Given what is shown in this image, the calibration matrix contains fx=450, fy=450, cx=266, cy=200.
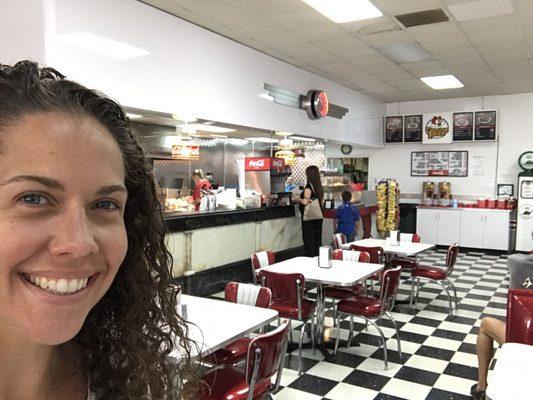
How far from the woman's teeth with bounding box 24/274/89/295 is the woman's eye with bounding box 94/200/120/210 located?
136 mm

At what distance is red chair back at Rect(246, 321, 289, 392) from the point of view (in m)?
2.28

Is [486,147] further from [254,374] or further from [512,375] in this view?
[254,374]

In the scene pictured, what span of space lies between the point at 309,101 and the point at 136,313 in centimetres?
686

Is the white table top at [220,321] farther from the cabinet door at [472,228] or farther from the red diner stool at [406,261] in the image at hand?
the cabinet door at [472,228]

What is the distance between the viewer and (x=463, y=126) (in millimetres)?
10102

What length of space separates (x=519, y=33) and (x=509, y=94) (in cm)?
466

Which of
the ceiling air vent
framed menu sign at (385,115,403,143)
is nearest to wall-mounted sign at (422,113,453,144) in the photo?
framed menu sign at (385,115,403,143)

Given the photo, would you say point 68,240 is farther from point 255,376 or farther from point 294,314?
point 294,314

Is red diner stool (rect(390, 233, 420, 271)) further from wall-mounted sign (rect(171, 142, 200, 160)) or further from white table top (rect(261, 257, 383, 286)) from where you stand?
wall-mounted sign (rect(171, 142, 200, 160))

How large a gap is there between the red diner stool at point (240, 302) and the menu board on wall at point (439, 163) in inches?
336

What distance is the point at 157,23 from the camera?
4.79 metres

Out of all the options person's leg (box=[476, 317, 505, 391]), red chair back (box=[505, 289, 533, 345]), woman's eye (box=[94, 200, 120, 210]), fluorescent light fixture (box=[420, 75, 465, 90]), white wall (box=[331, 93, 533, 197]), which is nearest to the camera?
woman's eye (box=[94, 200, 120, 210])

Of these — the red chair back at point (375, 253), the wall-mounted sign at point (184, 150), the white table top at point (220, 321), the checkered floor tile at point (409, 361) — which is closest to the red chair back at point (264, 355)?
the white table top at point (220, 321)

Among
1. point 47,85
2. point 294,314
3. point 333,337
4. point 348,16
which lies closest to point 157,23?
point 348,16
